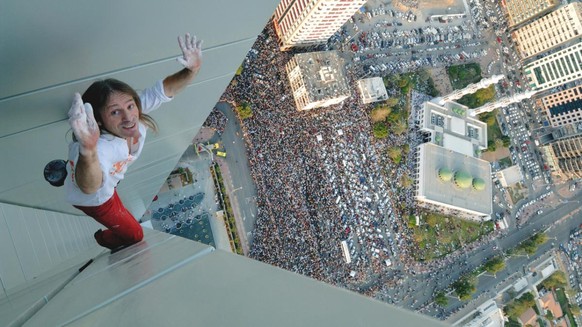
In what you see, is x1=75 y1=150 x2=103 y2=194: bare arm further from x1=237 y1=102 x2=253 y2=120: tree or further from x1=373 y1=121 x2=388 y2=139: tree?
x1=373 y1=121 x2=388 y2=139: tree

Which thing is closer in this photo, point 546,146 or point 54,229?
point 54,229

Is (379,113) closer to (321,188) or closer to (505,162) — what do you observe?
(321,188)

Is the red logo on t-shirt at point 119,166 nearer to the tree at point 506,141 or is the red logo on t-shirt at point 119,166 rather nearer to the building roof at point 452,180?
Answer: the building roof at point 452,180

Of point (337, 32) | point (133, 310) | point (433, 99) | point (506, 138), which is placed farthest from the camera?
point (506, 138)

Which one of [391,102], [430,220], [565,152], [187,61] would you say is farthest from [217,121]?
[565,152]

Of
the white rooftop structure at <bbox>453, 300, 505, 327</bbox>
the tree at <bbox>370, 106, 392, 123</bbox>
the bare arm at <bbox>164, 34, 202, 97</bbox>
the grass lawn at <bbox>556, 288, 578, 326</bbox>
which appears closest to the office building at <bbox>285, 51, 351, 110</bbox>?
the tree at <bbox>370, 106, 392, 123</bbox>

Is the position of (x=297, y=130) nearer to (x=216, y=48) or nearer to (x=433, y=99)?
(x=433, y=99)

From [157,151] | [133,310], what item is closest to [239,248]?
[157,151]
